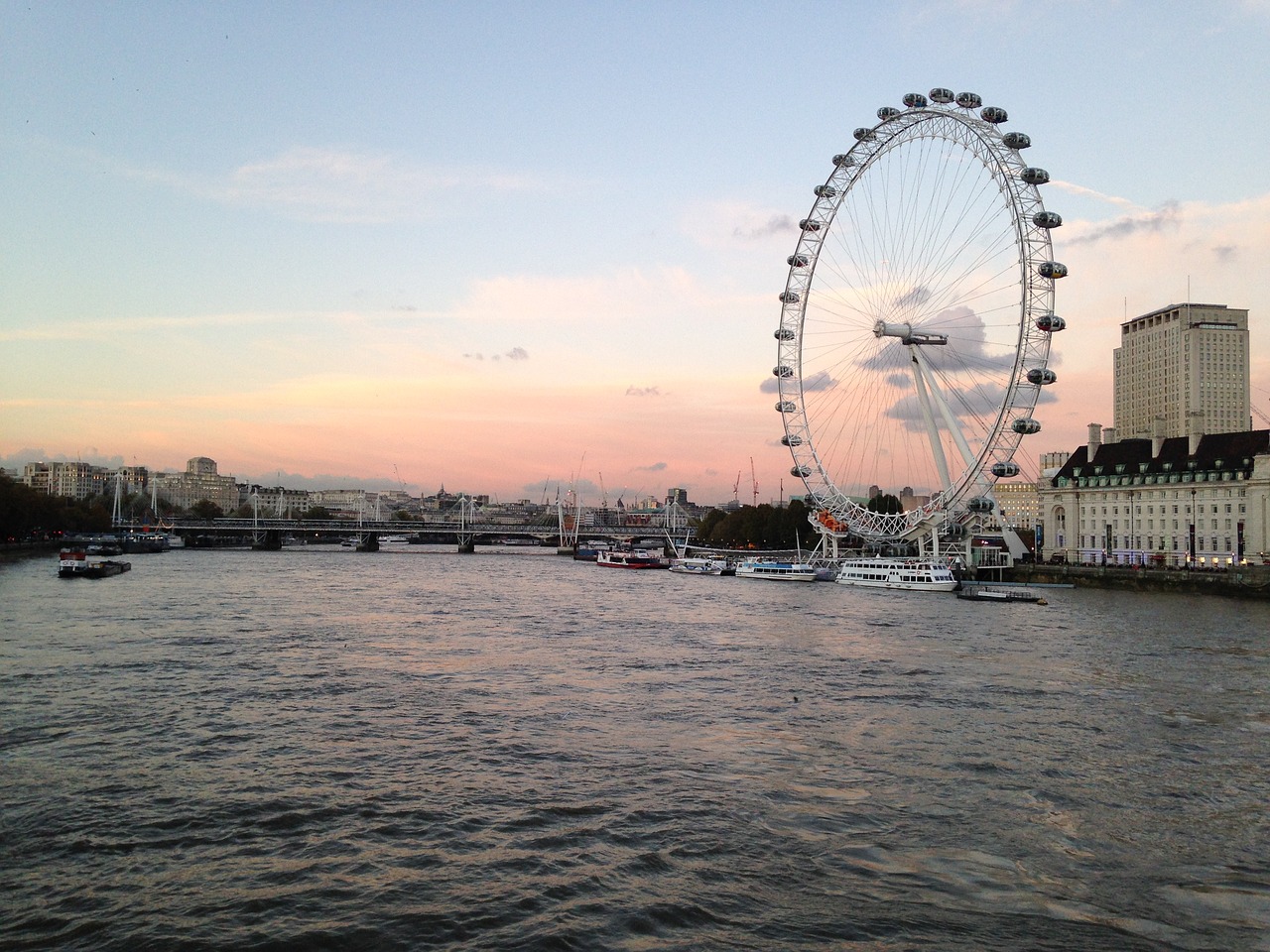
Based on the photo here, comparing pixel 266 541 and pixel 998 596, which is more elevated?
pixel 998 596

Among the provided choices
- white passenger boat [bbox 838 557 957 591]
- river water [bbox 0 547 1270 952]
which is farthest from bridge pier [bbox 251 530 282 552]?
river water [bbox 0 547 1270 952]

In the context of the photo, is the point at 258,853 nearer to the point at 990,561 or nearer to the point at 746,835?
the point at 746,835

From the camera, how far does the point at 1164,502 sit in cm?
7012

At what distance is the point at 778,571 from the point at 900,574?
14.8 metres

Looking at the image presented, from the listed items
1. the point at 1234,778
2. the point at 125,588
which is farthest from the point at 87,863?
the point at 125,588

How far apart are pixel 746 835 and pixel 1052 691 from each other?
1379 centimetres

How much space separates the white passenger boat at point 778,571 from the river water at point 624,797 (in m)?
43.9

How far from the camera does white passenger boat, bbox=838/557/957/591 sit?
60.4 meters

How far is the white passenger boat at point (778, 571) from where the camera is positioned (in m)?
74.0

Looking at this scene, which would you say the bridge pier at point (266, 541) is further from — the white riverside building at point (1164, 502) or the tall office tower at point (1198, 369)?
the tall office tower at point (1198, 369)

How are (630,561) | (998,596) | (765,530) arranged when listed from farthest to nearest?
1. (765,530)
2. (630,561)
3. (998,596)

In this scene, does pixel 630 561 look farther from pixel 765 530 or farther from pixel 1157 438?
pixel 1157 438

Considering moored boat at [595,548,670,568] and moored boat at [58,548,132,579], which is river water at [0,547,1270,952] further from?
moored boat at [595,548,670,568]

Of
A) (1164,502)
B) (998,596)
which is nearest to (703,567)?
(1164,502)
